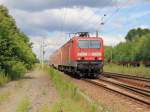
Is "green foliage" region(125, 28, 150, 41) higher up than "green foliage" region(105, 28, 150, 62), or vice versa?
"green foliage" region(125, 28, 150, 41)

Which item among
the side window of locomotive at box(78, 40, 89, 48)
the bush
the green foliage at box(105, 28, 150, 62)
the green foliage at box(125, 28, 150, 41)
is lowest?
the bush

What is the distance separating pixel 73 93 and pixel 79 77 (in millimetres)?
19961

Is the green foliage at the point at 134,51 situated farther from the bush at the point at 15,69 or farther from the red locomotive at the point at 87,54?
the bush at the point at 15,69

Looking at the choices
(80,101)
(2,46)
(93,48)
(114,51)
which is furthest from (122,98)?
(114,51)

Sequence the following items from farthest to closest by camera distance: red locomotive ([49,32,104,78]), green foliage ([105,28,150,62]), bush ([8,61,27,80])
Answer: green foliage ([105,28,150,62]) < red locomotive ([49,32,104,78]) < bush ([8,61,27,80])

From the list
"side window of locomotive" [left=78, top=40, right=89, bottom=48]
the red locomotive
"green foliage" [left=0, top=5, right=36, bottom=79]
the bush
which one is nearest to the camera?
"green foliage" [left=0, top=5, right=36, bottom=79]

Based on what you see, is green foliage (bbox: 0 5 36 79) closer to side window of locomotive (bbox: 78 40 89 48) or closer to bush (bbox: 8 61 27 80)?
bush (bbox: 8 61 27 80)

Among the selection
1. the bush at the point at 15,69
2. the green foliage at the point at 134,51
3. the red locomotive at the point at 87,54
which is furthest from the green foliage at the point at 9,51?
the green foliage at the point at 134,51

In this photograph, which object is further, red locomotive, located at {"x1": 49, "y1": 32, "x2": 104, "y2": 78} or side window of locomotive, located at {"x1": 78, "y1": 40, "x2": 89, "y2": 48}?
side window of locomotive, located at {"x1": 78, "y1": 40, "x2": 89, "y2": 48}

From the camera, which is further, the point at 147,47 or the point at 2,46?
the point at 147,47

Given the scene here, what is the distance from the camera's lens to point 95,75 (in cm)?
3784

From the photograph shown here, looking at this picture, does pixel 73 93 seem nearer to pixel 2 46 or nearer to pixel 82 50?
pixel 2 46

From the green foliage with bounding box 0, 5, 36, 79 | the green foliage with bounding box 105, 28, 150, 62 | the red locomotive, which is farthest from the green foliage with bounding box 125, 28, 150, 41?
the green foliage with bounding box 0, 5, 36, 79

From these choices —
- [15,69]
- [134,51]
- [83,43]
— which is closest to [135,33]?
[134,51]
